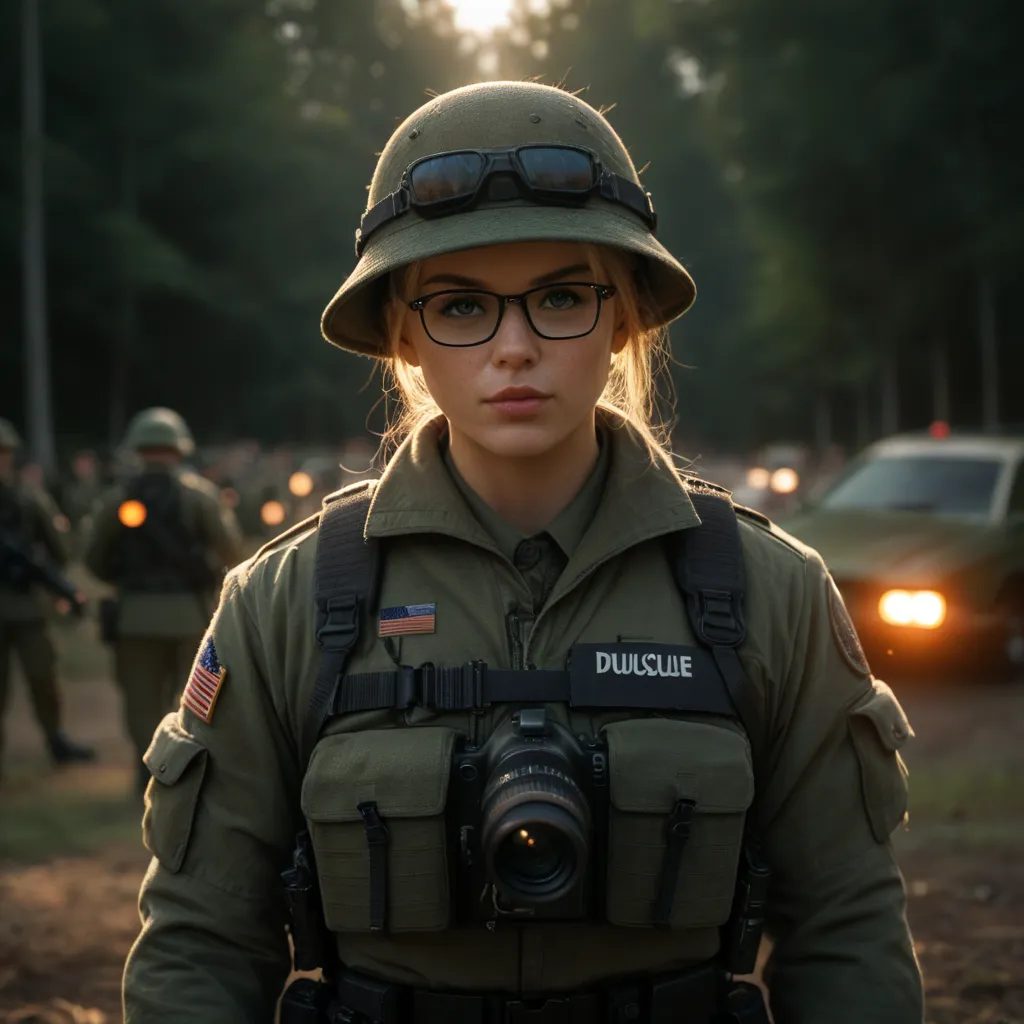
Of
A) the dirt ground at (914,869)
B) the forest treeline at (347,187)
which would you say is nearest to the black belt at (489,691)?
the dirt ground at (914,869)

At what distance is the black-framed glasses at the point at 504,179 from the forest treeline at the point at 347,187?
2290cm

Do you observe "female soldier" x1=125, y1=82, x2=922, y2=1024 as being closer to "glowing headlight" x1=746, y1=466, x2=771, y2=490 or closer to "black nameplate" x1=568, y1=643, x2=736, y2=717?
"black nameplate" x1=568, y1=643, x2=736, y2=717

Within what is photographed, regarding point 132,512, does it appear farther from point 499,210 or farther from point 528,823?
point 528,823

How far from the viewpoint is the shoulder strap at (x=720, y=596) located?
225 cm

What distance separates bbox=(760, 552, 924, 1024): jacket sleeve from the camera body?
1.02ft

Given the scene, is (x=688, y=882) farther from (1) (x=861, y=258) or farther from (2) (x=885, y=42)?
(1) (x=861, y=258)

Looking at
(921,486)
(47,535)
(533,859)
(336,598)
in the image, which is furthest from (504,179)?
(921,486)

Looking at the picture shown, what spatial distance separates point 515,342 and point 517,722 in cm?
56

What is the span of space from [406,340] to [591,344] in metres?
0.36

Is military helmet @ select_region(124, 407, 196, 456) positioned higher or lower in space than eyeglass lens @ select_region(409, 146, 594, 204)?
higher

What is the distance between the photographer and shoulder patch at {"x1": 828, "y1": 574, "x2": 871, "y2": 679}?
7.68 ft

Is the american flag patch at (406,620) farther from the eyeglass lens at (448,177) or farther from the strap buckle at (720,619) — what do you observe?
the eyeglass lens at (448,177)

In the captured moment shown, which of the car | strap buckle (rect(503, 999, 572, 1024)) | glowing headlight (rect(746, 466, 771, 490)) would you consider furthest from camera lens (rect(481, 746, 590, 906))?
glowing headlight (rect(746, 466, 771, 490))

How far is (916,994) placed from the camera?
227 cm
